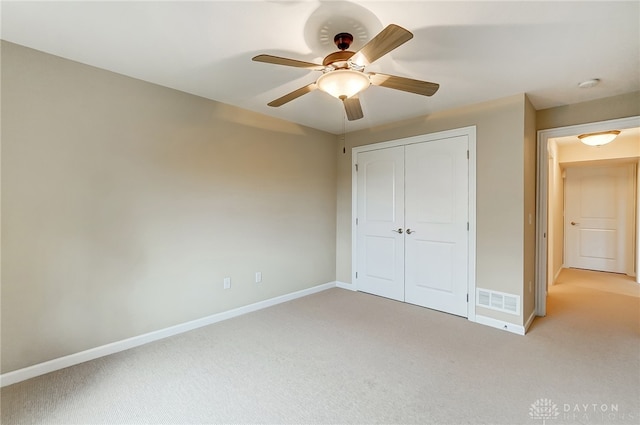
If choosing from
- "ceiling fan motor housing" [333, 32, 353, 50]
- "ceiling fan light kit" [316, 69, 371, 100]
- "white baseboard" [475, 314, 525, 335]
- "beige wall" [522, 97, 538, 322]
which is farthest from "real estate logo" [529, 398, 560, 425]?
"ceiling fan motor housing" [333, 32, 353, 50]

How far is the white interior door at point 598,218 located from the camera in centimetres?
550

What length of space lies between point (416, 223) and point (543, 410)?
224 centimetres

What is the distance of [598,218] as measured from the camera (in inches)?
228

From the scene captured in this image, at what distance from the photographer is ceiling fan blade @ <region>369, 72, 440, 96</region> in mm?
1860

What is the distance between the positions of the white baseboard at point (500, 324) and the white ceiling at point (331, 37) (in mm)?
2358

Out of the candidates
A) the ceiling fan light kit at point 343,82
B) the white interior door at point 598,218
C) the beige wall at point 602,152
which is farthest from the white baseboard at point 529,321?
the white interior door at point 598,218

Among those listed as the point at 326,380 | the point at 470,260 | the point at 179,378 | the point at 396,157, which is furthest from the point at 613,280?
the point at 179,378

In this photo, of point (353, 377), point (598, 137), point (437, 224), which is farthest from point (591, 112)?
point (353, 377)

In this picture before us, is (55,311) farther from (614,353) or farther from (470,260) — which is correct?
(614,353)

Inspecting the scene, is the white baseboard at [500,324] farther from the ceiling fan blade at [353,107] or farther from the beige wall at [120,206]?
the ceiling fan blade at [353,107]

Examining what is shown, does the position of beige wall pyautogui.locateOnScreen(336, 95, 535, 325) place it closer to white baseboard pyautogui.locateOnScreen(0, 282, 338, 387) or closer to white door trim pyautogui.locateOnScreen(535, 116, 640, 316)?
white door trim pyautogui.locateOnScreen(535, 116, 640, 316)

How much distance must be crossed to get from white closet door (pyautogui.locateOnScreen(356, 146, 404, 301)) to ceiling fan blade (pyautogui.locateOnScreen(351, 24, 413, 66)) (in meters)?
2.38

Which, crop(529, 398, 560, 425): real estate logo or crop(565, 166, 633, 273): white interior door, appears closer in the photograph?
crop(529, 398, 560, 425): real estate logo

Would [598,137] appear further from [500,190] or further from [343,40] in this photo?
[343,40]
